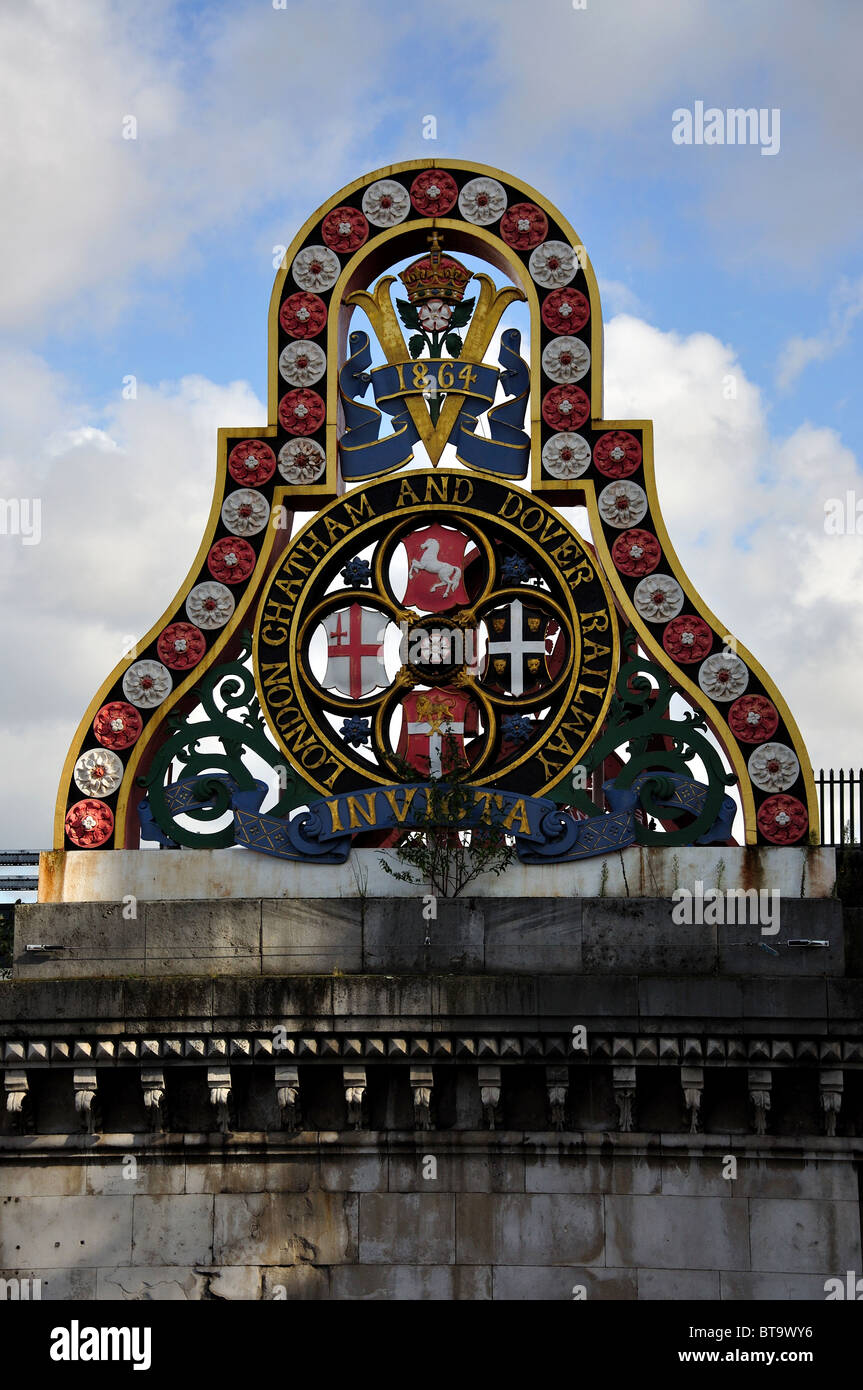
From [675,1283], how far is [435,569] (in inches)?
354

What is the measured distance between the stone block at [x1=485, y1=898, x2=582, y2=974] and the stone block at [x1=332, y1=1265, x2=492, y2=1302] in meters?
3.34

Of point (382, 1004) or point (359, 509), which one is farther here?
point (359, 509)

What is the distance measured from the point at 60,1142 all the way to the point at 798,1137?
810cm

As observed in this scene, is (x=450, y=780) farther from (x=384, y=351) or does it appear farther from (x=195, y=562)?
(x=384, y=351)

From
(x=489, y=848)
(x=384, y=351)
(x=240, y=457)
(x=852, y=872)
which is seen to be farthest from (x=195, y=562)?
(x=852, y=872)

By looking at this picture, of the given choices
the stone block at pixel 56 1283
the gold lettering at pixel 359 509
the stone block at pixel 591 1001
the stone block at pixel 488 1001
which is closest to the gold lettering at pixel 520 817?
the stone block at pixel 488 1001

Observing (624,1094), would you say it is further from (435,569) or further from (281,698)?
(435,569)

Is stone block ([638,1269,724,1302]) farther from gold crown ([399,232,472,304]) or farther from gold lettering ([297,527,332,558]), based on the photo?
gold crown ([399,232,472,304])

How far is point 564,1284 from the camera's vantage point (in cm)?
2056

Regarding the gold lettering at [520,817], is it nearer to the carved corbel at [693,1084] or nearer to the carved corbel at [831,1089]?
the carved corbel at [693,1084]

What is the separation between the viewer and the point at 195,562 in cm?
2417

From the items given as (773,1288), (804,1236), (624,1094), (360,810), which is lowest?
(773,1288)

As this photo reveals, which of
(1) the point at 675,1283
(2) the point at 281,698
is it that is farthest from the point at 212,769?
(1) the point at 675,1283

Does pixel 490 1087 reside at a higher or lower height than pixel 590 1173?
higher
